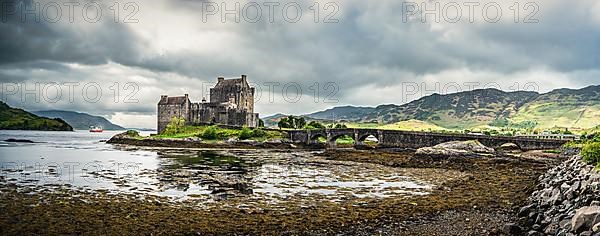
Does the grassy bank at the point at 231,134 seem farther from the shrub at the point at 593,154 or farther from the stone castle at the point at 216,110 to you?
the shrub at the point at 593,154

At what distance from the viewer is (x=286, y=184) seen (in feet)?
85.1

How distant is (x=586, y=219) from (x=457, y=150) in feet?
176

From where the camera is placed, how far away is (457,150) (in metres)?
60.2

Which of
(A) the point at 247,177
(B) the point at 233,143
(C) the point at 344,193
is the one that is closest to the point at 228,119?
(B) the point at 233,143

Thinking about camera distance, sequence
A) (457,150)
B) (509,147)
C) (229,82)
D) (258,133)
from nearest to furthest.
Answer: (457,150) → (509,147) → (258,133) → (229,82)

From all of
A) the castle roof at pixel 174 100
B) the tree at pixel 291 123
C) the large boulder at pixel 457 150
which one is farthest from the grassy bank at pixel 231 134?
the large boulder at pixel 457 150

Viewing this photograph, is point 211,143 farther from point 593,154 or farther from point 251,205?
point 593,154

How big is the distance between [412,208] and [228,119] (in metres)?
91.8

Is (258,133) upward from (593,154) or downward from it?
downward

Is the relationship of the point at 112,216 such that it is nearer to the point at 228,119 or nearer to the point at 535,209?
the point at 535,209

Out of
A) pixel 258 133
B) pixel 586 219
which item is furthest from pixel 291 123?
pixel 586 219

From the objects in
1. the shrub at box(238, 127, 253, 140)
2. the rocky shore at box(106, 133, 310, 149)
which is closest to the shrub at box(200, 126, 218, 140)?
the rocky shore at box(106, 133, 310, 149)

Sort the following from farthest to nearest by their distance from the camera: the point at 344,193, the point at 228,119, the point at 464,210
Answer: the point at 228,119 < the point at 344,193 < the point at 464,210

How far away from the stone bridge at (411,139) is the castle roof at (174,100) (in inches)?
1199
